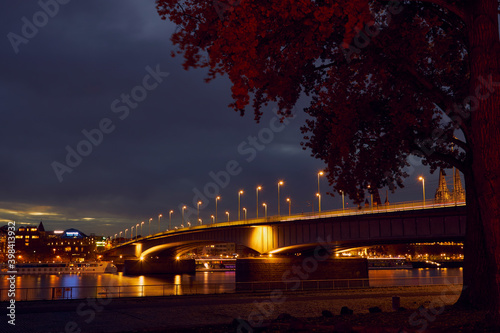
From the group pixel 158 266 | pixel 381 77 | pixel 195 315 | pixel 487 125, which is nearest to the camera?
pixel 487 125

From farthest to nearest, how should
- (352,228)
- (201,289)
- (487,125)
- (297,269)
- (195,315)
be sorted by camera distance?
(297,269)
(201,289)
(352,228)
(195,315)
(487,125)

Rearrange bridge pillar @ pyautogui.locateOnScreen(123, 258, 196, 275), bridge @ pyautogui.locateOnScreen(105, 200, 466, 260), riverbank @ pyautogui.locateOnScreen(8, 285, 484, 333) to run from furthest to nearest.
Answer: bridge pillar @ pyautogui.locateOnScreen(123, 258, 196, 275) → bridge @ pyautogui.locateOnScreen(105, 200, 466, 260) → riverbank @ pyautogui.locateOnScreen(8, 285, 484, 333)

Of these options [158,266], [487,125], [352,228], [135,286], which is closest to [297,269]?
[352,228]

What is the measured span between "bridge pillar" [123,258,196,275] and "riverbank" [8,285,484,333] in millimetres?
98097

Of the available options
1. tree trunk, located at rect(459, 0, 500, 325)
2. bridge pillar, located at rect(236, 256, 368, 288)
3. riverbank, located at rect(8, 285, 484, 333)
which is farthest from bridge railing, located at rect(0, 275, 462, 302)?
tree trunk, located at rect(459, 0, 500, 325)

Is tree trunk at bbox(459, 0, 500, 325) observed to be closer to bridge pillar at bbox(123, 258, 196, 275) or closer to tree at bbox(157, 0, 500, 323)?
tree at bbox(157, 0, 500, 323)

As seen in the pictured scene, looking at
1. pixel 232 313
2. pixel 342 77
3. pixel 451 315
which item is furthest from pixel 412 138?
pixel 232 313

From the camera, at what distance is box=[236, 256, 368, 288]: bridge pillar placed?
6662 centimetres

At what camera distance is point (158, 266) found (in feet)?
438

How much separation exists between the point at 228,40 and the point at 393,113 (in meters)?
8.26

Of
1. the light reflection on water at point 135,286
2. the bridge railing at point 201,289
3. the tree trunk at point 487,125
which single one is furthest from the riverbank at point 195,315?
the bridge railing at point 201,289

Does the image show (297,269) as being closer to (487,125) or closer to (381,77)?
(381,77)

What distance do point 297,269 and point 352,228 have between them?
1473 centimetres

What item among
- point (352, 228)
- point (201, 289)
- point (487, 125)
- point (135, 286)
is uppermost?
point (487, 125)
